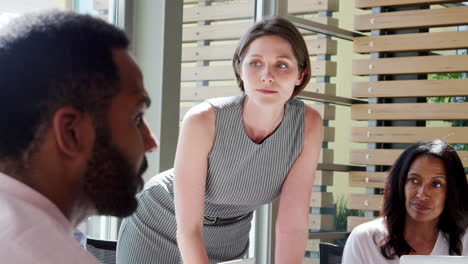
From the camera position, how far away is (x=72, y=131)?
2.73ft

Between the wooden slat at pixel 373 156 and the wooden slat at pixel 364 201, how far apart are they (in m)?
0.24

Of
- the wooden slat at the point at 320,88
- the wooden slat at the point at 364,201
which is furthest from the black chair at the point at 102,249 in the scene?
the wooden slat at the point at 364,201

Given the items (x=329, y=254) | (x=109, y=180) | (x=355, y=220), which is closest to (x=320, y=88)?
(x=355, y=220)

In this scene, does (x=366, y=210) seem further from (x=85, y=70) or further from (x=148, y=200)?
(x=85, y=70)

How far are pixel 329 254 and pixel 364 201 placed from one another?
2541 millimetres

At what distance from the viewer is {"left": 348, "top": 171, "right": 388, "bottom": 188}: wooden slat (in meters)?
5.48

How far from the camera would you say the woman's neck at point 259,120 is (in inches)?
89.2

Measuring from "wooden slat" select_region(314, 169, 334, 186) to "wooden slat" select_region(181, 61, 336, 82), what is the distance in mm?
416

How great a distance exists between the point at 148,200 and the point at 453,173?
44.9 inches

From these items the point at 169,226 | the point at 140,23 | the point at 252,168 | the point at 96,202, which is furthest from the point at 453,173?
the point at 96,202


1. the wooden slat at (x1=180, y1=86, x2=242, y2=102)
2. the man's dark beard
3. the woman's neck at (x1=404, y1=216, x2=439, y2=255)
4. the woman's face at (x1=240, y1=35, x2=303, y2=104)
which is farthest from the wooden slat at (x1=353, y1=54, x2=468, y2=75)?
the man's dark beard

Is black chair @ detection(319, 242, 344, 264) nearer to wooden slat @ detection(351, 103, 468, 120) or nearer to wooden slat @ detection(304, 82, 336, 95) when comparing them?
wooden slat @ detection(304, 82, 336, 95)

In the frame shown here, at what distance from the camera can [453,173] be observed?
9.18 feet

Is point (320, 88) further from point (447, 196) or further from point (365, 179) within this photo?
point (447, 196)
